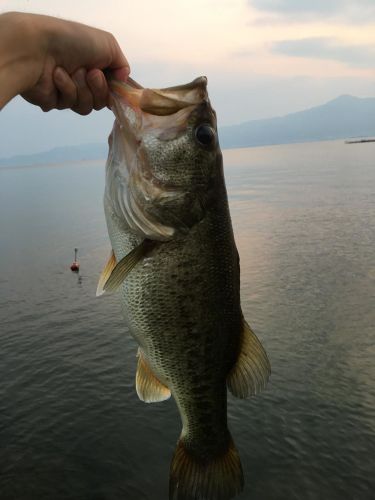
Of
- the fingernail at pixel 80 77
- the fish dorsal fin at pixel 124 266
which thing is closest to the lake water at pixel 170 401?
the fish dorsal fin at pixel 124 266

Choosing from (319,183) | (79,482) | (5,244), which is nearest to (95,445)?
(79,482)

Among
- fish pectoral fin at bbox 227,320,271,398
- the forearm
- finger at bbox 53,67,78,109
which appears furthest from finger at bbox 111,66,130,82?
fish pectoral fin at bbox 227,320,271,398

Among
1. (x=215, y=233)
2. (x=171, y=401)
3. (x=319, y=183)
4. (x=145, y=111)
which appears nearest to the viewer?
(x=145, y=111)

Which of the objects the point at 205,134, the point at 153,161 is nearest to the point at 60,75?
the point at 153,161

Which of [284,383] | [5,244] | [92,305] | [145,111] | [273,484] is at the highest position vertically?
[145,111]

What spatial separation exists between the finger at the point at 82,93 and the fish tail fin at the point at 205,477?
3.17 m

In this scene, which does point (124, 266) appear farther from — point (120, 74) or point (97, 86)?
point (120, 74)

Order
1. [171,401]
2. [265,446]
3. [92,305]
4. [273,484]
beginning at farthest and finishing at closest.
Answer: [92,305] < [171,401] < [265,446] < [273,484]

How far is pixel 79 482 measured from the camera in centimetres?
1662

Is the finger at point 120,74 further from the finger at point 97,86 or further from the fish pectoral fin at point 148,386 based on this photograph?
the fish pectoral fin at point 148,386

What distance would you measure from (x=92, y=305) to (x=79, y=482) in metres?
15.6

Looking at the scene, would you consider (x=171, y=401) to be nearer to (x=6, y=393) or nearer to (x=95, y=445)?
(x=95, y=445)

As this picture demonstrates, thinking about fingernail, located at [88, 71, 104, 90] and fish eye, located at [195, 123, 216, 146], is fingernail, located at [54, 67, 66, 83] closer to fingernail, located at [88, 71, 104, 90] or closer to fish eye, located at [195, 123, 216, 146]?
fingernail, located at [88, 71, 104, 90]

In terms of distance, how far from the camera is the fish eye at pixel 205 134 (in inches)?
144
